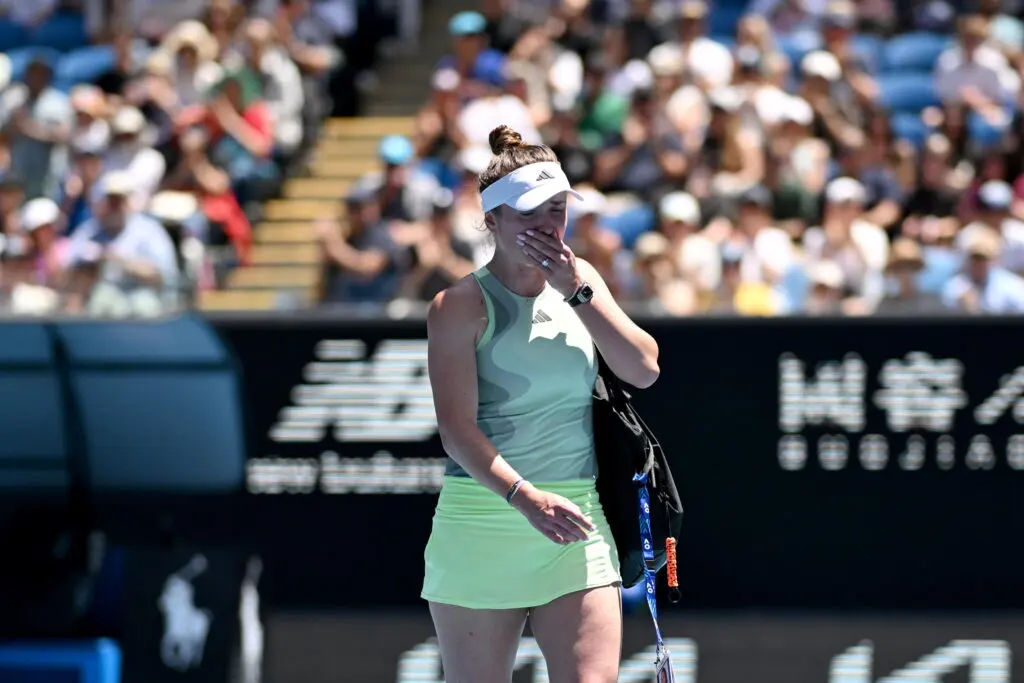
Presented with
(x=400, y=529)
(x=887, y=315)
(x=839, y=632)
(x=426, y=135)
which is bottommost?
(x=839, y=632)

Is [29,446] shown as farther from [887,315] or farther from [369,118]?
[369,118]

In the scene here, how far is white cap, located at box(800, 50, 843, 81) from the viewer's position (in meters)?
10.4

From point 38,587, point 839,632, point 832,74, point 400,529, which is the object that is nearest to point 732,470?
point 839,632

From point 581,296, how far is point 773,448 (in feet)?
10.4

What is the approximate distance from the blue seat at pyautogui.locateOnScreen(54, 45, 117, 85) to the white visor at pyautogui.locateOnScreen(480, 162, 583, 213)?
→ 898 centimetres

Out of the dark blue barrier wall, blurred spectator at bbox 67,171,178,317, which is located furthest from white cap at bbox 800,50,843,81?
the dark blue barrier wall

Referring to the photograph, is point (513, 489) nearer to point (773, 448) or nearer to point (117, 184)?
point (773, 448)

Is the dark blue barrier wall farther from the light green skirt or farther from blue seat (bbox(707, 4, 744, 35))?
blue seat (bbox(707, 4, 744, 35))

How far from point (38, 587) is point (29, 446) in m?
0.58

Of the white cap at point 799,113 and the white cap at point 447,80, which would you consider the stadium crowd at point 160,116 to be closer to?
the white cap at point 447,80

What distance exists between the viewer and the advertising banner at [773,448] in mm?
7043

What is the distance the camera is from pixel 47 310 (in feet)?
23.8

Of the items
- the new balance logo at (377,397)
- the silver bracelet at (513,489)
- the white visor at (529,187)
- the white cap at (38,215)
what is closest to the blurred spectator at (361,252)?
the new balance logo at (377,397)

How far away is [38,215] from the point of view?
9953mm
